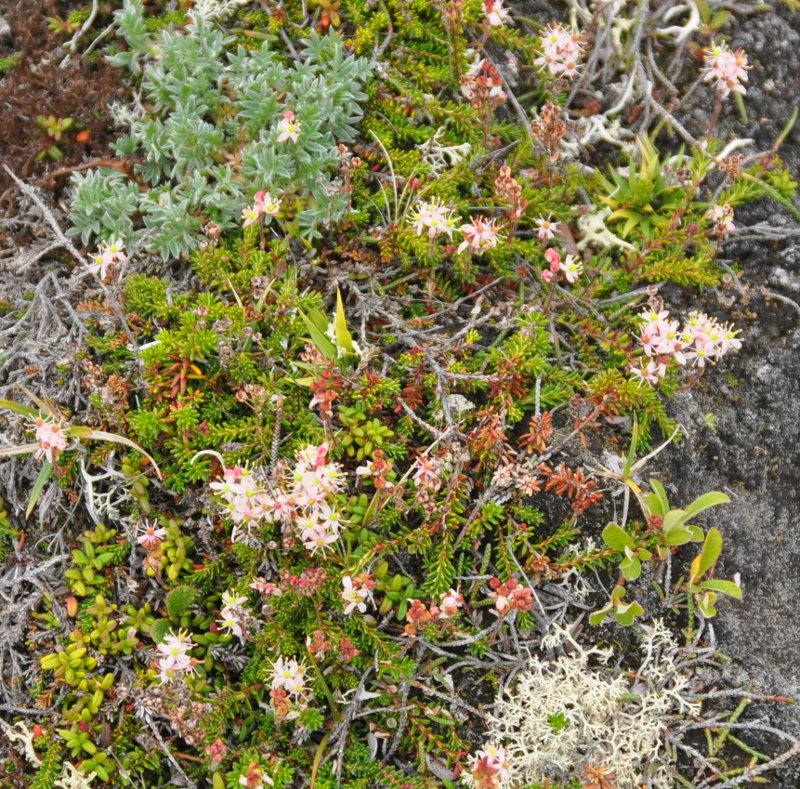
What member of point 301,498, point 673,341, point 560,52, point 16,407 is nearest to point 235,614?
point 301,498

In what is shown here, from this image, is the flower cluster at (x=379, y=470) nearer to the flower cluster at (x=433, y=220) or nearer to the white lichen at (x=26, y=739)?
the flower cluster at (x=433, y=220)

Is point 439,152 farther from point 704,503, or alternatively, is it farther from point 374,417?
point 704,503

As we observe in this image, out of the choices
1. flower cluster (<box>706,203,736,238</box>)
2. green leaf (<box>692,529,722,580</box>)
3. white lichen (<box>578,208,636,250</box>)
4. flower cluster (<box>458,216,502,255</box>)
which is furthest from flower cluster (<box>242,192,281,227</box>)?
green leaf (<box>692,529,722,580</box>)

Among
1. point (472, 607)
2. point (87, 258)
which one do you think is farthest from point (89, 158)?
point (472, 607)

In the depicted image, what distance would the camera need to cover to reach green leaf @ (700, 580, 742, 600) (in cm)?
316

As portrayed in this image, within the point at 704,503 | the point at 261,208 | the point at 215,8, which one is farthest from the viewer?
the point at 215,8

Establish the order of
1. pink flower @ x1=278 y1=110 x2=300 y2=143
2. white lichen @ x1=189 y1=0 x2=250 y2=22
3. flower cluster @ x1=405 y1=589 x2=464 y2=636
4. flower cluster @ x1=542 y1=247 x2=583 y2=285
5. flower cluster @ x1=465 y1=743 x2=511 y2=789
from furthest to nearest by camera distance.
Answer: white lichen @ x1=189 y1=0 x2=250 y2=22
pink flower @ x1=278 y1=110 x2=300 y2=143
flower cluster @ x1=542 y1=247 x2=583 y2=285
flower cluster @ x1=405 y1=589 x2=464 y2=636
flower cluster @ x1=465 y1=743 x2=511 y2=789

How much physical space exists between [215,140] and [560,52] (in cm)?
190

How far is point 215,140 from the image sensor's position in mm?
3992

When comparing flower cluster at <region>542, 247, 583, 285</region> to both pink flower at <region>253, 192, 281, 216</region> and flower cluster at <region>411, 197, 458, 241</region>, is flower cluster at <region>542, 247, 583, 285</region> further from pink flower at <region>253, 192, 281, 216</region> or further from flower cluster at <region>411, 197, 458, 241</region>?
pink flower at <region>253, 192, 281, 216</region>

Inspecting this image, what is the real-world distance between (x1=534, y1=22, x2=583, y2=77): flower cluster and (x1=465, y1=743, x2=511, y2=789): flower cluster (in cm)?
331

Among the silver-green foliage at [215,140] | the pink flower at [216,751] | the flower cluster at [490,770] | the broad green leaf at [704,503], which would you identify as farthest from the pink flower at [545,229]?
the pink flower at [216,751]

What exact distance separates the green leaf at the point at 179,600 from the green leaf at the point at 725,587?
2195 mm

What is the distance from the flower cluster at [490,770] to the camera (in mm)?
2510
